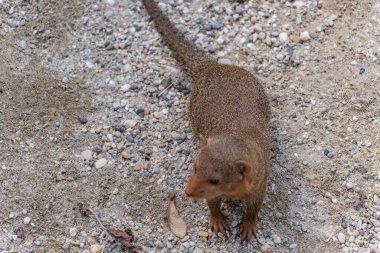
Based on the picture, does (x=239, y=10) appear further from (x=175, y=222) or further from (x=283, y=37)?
(x=175, y=222)

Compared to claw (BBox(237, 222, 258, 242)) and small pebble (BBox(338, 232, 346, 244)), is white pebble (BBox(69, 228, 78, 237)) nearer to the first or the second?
claw (BBox(237, 222, 258, 242))

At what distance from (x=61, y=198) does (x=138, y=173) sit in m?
0.54

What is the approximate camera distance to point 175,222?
380 cm

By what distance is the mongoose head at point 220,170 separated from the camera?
3.20 metres

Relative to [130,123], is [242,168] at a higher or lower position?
higher

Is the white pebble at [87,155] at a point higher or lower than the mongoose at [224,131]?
lower

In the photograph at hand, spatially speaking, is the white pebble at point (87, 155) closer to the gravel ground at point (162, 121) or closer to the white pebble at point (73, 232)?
the gravel ground at point (162, 121)

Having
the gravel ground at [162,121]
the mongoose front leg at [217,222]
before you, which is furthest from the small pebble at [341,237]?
the mongoose front leg at [217,222]

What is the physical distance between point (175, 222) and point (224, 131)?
2.21 ft

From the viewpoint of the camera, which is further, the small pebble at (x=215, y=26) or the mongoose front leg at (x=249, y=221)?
the small pebble at (x=215, y=26)

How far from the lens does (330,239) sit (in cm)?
374

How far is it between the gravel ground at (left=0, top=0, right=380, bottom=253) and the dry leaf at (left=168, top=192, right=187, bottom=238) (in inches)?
1.6

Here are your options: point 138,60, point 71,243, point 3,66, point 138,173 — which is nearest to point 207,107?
point 138,173

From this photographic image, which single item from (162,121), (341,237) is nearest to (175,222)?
(162,121)
